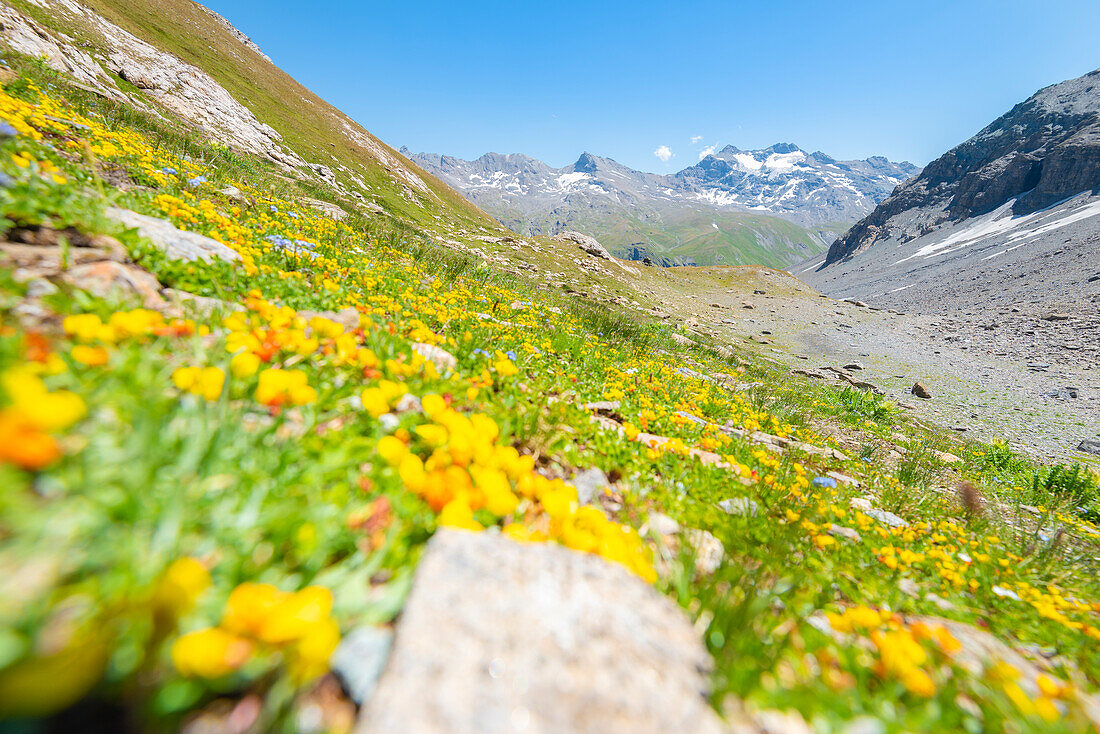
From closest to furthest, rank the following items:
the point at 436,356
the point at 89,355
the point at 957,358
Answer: the point at 89,355 → the point at 436,356 → the point at 957,358

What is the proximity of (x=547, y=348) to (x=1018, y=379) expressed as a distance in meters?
24.5

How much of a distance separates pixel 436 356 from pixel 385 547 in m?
Result: 2.35

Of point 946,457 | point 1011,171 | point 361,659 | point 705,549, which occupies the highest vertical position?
point 1011,171

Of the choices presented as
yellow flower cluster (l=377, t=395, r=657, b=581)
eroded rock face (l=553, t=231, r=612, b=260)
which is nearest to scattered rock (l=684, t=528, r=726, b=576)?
yellow flower cluster (l=377, t=395, r=657, b=581)

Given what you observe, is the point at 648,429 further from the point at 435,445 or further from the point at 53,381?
the point at 53,381

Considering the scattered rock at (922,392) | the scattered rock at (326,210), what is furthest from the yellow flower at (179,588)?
the scattered rock at (922,392)

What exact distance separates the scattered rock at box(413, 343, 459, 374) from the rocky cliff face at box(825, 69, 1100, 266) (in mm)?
114242

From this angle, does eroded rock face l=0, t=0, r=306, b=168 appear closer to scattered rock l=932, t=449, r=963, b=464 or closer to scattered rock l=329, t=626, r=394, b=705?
scattered rock l=329, t=626, r=394, b=705

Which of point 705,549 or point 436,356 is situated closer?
point 705,549

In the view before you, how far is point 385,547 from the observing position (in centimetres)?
133

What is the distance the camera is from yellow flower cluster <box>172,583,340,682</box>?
0.77 m

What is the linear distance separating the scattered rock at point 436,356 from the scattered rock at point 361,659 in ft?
7.27

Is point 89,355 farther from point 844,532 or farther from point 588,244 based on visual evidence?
point 588,244

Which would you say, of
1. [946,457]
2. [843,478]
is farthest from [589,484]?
[946,457]
